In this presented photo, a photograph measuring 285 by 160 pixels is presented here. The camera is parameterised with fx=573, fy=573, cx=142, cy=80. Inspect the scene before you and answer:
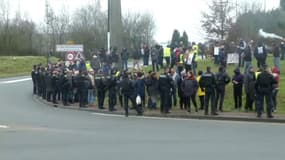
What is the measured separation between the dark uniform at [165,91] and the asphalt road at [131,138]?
176cm

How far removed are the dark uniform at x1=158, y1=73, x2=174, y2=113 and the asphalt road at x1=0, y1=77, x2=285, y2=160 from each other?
176cm

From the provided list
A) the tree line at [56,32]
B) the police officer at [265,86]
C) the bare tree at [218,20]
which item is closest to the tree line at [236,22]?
the bare tree at [218,20]

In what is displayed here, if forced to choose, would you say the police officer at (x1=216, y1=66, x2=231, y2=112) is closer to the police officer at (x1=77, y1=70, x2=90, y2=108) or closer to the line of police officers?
the line of police officers

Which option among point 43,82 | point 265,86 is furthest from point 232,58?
point 265,86

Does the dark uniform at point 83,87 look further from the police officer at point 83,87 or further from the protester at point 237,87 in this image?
the protester at point 237,87

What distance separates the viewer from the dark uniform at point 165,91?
2361cm

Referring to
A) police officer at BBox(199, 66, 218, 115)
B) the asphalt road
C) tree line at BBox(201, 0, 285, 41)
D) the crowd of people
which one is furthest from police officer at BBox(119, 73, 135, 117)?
tree line at BBox(201, 0, 285, 41)

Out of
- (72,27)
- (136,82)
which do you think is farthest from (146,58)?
(72,27)

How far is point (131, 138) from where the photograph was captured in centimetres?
1534

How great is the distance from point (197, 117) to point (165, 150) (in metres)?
9.66

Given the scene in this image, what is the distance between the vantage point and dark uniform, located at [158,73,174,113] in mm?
23609

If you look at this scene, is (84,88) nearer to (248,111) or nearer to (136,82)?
(136,82)

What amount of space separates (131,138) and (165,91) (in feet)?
27.6

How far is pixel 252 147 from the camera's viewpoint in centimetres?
1307
